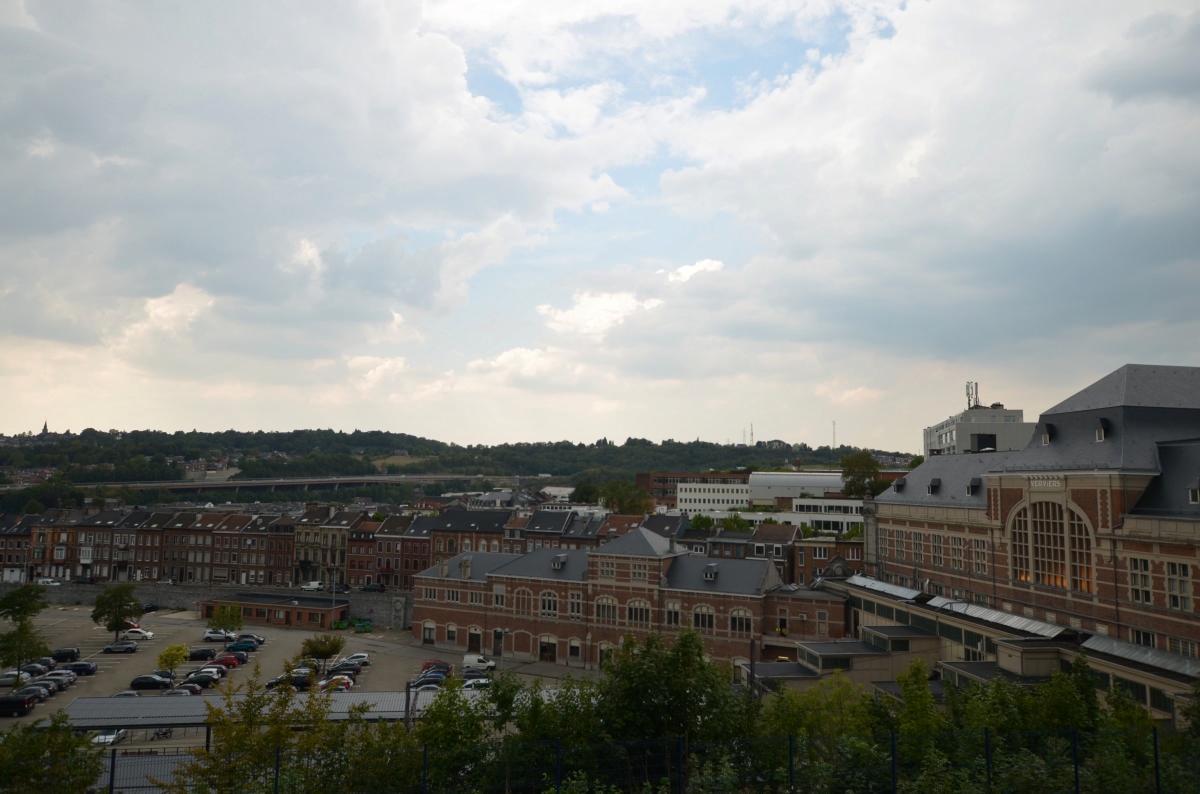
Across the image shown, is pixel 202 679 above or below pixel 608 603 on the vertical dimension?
below

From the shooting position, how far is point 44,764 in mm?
21125

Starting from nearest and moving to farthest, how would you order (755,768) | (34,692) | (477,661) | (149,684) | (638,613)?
1. (755,768)
2. (34,692)
3. (149,684)
4. (638,613)
5. (477,661)

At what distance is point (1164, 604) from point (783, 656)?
96.2ft

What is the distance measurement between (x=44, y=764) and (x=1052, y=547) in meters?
47.3

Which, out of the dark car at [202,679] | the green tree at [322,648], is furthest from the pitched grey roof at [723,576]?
the dark car at [202,679]

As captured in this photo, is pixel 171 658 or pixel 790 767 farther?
pixel 171 658

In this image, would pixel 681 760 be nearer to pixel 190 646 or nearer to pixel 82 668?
pixel 82 668

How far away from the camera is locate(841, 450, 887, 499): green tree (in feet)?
414

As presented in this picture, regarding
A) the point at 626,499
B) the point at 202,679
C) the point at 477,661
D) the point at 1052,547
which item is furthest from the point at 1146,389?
the point at 626,499

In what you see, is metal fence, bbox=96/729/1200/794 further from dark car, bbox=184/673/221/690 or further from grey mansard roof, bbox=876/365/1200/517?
dark car, bbox=184/673/221/690

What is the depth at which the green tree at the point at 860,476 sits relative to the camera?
126062 millimetres

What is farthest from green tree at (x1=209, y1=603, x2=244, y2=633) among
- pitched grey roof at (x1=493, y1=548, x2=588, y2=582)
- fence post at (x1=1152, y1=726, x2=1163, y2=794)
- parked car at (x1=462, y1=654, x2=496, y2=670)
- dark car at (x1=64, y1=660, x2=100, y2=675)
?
fence post at (x1=1152, y1=726, x2=1163, y2=794)

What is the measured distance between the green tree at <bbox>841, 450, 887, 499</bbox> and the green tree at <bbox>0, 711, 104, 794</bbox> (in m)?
116

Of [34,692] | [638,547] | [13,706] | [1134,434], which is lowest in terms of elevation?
[13,706]
